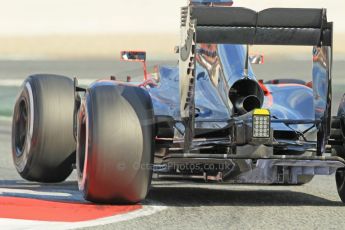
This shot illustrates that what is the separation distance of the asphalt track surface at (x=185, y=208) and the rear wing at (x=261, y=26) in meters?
1.39

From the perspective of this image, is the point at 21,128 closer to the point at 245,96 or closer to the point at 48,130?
the point at 48,130

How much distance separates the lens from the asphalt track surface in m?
6.86

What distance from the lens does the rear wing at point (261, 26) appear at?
7.80 metres

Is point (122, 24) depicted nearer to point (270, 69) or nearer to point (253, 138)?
point (270, 69)

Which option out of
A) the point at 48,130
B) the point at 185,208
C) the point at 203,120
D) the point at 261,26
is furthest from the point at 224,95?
the point at 48,130

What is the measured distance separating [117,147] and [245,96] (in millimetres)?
1782

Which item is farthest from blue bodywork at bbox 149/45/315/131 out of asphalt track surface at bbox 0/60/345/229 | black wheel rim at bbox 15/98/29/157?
black wheel rim at bbox 15/98/29/157

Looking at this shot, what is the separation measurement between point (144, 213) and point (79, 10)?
6511cm

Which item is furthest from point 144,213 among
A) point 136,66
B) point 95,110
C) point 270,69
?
point 136,66

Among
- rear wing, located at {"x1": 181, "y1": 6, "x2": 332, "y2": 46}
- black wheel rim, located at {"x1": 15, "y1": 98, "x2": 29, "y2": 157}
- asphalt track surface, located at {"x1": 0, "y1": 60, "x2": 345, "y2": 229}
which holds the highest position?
rear wing, located at {"x1": 181, "y1": 6, "x2": 332, "y2": 46}

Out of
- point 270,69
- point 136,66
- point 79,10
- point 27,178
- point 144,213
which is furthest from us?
point 79,10

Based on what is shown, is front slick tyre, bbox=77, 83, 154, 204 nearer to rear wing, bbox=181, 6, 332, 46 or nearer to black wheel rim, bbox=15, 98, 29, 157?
rear wing, bbox=181, 6, 332, 46

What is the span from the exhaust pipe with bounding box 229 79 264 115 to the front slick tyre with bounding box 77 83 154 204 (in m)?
1.21

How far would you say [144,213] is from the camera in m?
7.35
